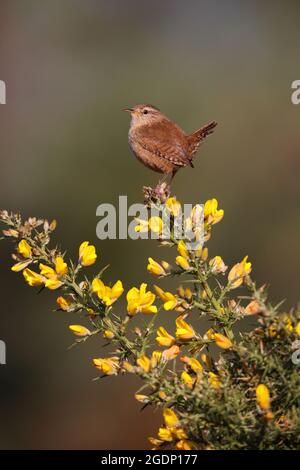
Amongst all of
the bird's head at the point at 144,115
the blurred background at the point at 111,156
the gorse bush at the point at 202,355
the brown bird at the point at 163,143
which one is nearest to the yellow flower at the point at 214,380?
the gorse bush at the point at 202,355

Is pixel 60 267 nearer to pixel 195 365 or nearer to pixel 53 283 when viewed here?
pixel 53 283

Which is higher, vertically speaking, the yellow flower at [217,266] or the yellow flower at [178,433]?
the yellow flower at [217,266]

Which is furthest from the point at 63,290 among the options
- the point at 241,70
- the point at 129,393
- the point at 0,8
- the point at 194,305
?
the point at 0,8

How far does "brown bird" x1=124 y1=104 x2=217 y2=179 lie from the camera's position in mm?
3838

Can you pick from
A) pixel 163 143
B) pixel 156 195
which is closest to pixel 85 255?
pixel 156 195

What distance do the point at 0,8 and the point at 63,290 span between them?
7.57 m

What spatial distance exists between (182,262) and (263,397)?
0.43 m

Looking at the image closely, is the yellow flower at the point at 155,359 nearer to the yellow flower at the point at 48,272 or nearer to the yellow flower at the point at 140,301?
the yellow flower at the point at 140,301

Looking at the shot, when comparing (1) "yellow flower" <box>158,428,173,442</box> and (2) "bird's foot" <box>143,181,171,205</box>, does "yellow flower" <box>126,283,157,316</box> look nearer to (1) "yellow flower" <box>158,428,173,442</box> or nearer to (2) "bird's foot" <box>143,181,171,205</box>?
(2) "bird's foot" <box>143,181,171,205</box>

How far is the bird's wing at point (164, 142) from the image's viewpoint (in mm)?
3816

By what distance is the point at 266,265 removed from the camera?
6457 millimetres

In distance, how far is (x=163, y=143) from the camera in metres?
3.91

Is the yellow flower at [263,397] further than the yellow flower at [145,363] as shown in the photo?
No

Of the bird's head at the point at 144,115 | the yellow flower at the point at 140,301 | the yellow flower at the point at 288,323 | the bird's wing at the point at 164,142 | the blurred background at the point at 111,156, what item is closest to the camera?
the yellow flower at the point at 288,323
